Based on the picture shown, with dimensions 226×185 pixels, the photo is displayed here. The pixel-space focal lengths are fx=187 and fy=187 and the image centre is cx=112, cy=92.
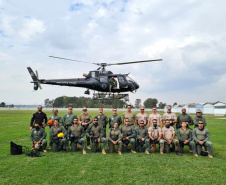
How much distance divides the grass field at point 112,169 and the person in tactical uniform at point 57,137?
0.53 meters

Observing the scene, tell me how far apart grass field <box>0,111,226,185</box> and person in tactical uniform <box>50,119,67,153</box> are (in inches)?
20.8

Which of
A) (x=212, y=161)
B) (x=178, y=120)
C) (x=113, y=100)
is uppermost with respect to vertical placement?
(x=113, y=100)

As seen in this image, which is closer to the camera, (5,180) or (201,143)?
(5,180)

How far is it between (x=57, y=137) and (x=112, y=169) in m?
3.53

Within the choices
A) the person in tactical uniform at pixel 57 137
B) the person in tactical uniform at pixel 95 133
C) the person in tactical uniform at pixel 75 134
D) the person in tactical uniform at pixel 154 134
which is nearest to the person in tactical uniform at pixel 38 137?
the person in tactical uniform at pixel 57 137

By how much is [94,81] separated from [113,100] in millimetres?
1966

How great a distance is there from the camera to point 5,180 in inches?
201

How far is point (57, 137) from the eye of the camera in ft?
27.7

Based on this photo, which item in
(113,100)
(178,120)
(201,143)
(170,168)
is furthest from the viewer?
(113,100)

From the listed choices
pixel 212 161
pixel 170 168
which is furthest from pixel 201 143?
pixel 170 168

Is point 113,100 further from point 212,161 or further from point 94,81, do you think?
point 212,161

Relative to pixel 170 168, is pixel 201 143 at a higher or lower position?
higher

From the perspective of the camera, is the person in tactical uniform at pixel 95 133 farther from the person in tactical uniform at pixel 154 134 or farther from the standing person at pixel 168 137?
the standing person at pixel 168 137

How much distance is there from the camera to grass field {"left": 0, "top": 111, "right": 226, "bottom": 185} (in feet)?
16.9
